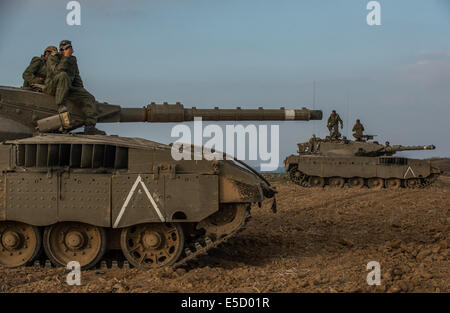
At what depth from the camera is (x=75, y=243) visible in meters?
8.81

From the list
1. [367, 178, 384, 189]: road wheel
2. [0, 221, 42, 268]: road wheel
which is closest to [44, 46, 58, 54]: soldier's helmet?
[0, 221, 42, 268]: road wheel

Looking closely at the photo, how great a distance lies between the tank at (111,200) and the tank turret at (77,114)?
0.46 meters

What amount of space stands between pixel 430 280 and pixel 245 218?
291 centimetres

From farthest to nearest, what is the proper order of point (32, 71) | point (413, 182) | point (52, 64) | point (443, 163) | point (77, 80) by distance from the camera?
point (443, 163) < point (413, 182) < point (32, 71) < point (77, 80) < point (52, 64)

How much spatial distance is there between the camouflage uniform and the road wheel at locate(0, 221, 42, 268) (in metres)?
2.18

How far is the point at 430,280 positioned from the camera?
7.76m

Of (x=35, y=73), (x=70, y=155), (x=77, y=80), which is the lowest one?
(x=70, y=155)

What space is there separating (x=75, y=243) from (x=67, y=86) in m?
2.77

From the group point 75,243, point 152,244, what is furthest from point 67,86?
point 152,244

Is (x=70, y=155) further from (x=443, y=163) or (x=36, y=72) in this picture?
(x=443, y=163)

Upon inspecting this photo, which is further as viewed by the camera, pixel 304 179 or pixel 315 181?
pixel 304 179

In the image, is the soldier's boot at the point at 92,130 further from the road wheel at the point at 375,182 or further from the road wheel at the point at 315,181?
the road wheel at the point at 375,182

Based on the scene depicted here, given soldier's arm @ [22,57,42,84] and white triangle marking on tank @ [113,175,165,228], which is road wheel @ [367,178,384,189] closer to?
soldier's arm @ [22,57,42,84]
